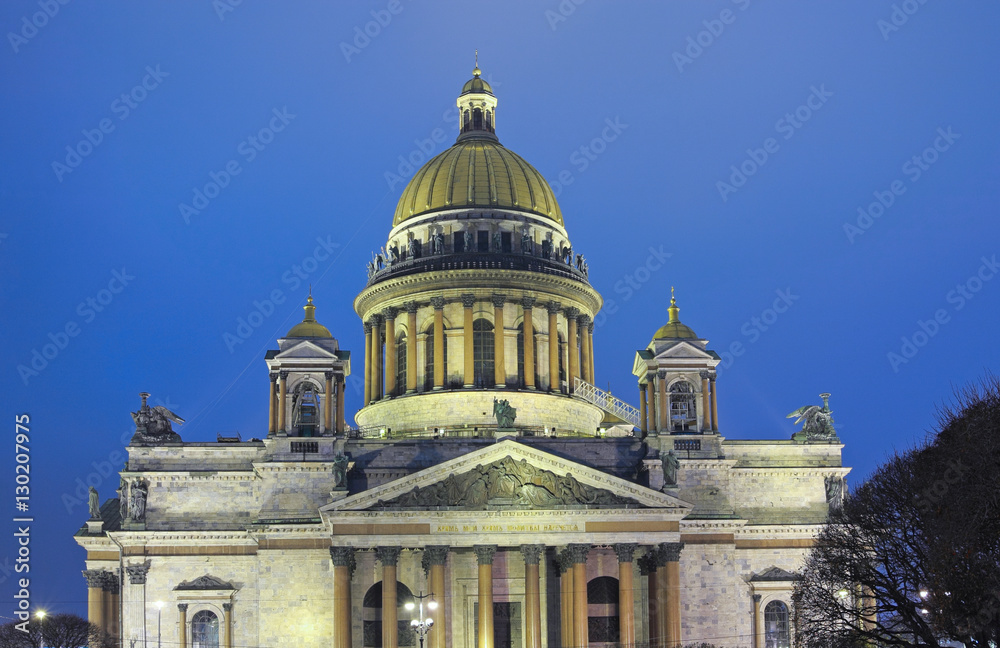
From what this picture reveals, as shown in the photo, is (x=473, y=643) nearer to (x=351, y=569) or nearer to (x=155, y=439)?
(x=351, y=569)

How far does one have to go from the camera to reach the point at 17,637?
215ft

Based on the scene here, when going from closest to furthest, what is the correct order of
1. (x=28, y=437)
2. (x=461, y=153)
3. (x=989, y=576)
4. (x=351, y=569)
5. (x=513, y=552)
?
(x=989, y=576)
(x=28, y=437)
(x=351, y=569)
(x=513, y=552)
(x=461, y=153)

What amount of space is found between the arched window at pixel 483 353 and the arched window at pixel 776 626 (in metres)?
20.3

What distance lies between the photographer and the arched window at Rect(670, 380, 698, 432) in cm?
6994

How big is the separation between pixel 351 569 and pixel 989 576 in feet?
101

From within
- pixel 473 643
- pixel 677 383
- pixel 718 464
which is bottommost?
pixel 473 643

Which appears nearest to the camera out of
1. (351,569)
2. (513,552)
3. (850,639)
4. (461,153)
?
(850,639)

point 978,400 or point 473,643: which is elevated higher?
point 978,400

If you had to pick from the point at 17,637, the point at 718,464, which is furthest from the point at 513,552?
the point at 17,637

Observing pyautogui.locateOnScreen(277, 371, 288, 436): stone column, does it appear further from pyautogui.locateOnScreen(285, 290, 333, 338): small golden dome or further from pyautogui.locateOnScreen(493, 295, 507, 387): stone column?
pyautogui.locateOnScreen(493, 295, 507, 387): stone column

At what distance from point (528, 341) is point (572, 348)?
436 centimetres

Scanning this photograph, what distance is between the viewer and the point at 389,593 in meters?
62.5

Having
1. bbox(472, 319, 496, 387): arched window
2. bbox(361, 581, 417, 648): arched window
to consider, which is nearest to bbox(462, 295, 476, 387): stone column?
bbox(472, 319, 496, 387): arched window

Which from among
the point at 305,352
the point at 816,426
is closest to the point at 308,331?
the point at 305,352
